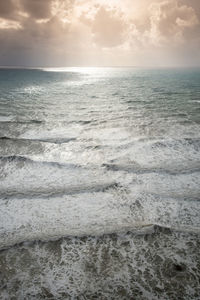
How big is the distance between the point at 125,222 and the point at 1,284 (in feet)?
12.9

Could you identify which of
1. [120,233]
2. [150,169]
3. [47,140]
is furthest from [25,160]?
[120,233]

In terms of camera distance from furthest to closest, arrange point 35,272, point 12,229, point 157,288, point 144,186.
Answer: point 144,186, point 12,229, point 35,272, point 157,288

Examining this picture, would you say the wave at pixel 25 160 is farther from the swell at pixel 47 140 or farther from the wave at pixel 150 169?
the swell at pixel 47 140

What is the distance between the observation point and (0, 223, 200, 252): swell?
20.2 ft

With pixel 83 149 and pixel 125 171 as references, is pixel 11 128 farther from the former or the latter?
pixel 125 171

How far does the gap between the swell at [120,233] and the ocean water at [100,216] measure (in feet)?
0.10

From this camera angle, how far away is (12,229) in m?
6.65

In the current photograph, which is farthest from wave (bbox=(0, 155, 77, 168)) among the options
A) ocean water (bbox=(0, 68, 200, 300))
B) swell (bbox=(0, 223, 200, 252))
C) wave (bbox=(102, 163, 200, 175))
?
swell (bbox=(0, 223, 200, 252))

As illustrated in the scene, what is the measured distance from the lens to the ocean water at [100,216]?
5039mm

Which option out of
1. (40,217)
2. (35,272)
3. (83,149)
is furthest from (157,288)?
(83,149)

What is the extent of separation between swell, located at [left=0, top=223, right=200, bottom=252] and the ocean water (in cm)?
3

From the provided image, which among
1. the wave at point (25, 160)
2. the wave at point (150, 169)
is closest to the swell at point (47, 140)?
the wave at point (25, 160)

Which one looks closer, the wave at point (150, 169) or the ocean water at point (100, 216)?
the ocean water at point (100, 216)

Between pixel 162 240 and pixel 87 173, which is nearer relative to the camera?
pixel 162 240
